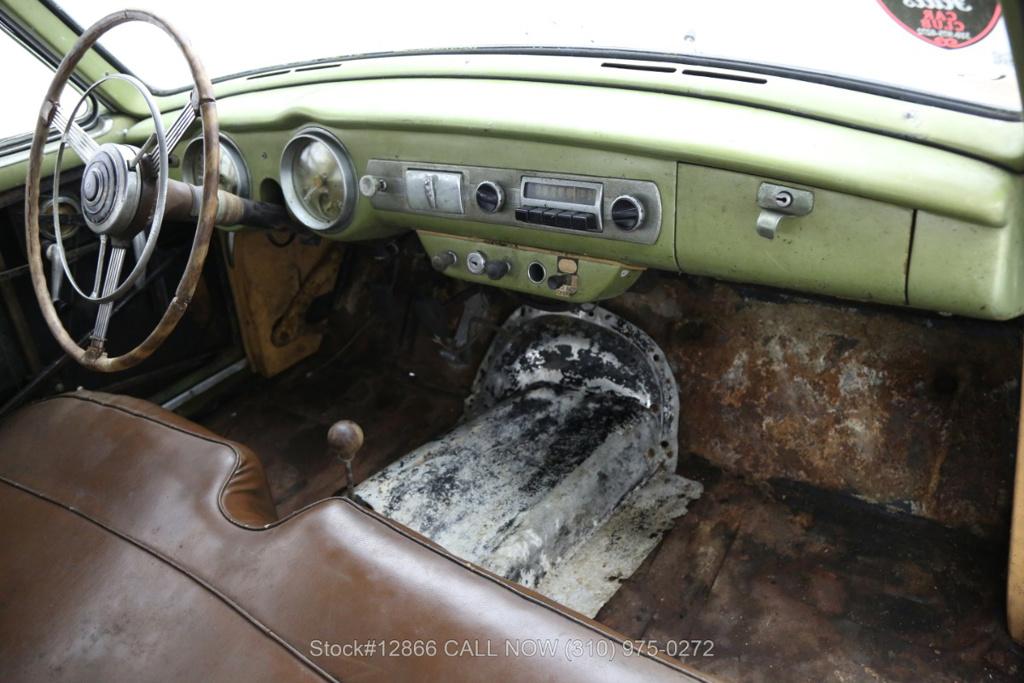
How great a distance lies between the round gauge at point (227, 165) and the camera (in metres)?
2.07

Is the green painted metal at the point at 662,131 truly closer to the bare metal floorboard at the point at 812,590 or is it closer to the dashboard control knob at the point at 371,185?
the dashboard control knob at the point at 371,185

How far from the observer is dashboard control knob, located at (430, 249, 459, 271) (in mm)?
1947

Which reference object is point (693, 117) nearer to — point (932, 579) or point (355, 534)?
point (355, 534)

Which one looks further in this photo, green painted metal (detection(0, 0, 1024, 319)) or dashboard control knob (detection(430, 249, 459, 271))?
dashboard control knob (detection(430, 249, 459, 271))

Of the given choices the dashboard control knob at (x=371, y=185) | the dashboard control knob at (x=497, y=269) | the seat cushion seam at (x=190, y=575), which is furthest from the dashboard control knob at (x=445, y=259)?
the seat cushion seam at (x=190, y=575)

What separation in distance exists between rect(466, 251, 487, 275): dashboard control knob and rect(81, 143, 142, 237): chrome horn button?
28.2 inches

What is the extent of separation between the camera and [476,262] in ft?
6.18

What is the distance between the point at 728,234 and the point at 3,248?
177cm

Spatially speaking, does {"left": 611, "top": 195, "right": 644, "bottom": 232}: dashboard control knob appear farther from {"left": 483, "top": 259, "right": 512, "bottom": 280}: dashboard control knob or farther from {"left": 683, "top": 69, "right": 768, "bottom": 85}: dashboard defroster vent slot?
{"left": 483, "top": 259, "right": 512, "bottom": 280}: dashboard control knob

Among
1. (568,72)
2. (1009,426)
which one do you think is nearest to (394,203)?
(568,72)

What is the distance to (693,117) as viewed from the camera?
1.43 metres

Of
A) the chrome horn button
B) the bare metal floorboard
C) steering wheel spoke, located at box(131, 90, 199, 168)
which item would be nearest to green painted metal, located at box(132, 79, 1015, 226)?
steering wheel spoke, located at box(131, 90, 199, 168)

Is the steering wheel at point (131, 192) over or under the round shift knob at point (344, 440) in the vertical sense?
over

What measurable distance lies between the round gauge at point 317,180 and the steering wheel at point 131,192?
36 cm
